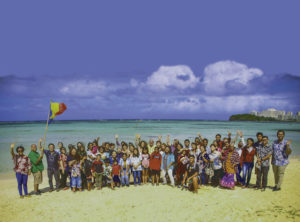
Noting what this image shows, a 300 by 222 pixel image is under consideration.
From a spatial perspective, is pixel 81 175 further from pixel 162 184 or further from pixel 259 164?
pixel 259 164

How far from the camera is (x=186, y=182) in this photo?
25.8ft

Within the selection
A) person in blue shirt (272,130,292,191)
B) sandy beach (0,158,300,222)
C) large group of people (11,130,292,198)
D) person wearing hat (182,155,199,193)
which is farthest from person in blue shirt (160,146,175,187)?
person in blue shirt (272,130,292,191)

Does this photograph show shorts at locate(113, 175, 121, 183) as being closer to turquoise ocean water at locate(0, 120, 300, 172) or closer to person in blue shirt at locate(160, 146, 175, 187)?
person in blue shirt at locate(160, 146, 175, 187)

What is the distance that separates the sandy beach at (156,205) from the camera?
5.43 meters

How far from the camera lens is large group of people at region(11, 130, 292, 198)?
6.82m

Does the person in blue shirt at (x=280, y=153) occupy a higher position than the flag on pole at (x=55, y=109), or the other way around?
the flag on pole at (x=55, y=109)

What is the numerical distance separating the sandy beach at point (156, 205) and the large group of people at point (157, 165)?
39cm

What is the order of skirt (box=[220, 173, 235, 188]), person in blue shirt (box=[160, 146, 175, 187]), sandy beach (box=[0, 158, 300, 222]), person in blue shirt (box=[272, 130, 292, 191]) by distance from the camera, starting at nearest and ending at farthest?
1. sandy beach (box=[0, 158, 300, 222])
2. person in blue shirt (box=[272, 130, 292, 191])
3. skirt (box=[220, 173, 235, 188])
4. person in blue shirt (box=[160, 146, 175, 187])

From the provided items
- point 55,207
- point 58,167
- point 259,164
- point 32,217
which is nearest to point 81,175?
point 58,167

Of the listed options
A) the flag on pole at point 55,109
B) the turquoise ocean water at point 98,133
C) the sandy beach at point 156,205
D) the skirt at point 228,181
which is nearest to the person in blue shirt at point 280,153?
the sandy beach at point 156,205

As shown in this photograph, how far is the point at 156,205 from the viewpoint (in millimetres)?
6117

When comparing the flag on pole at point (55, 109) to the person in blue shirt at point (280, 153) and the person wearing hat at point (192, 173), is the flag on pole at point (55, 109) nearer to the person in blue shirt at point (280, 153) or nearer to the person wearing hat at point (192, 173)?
the person wearing hat at point (192, 173)

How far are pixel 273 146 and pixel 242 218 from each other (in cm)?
285

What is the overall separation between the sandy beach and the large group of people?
0.39 m
